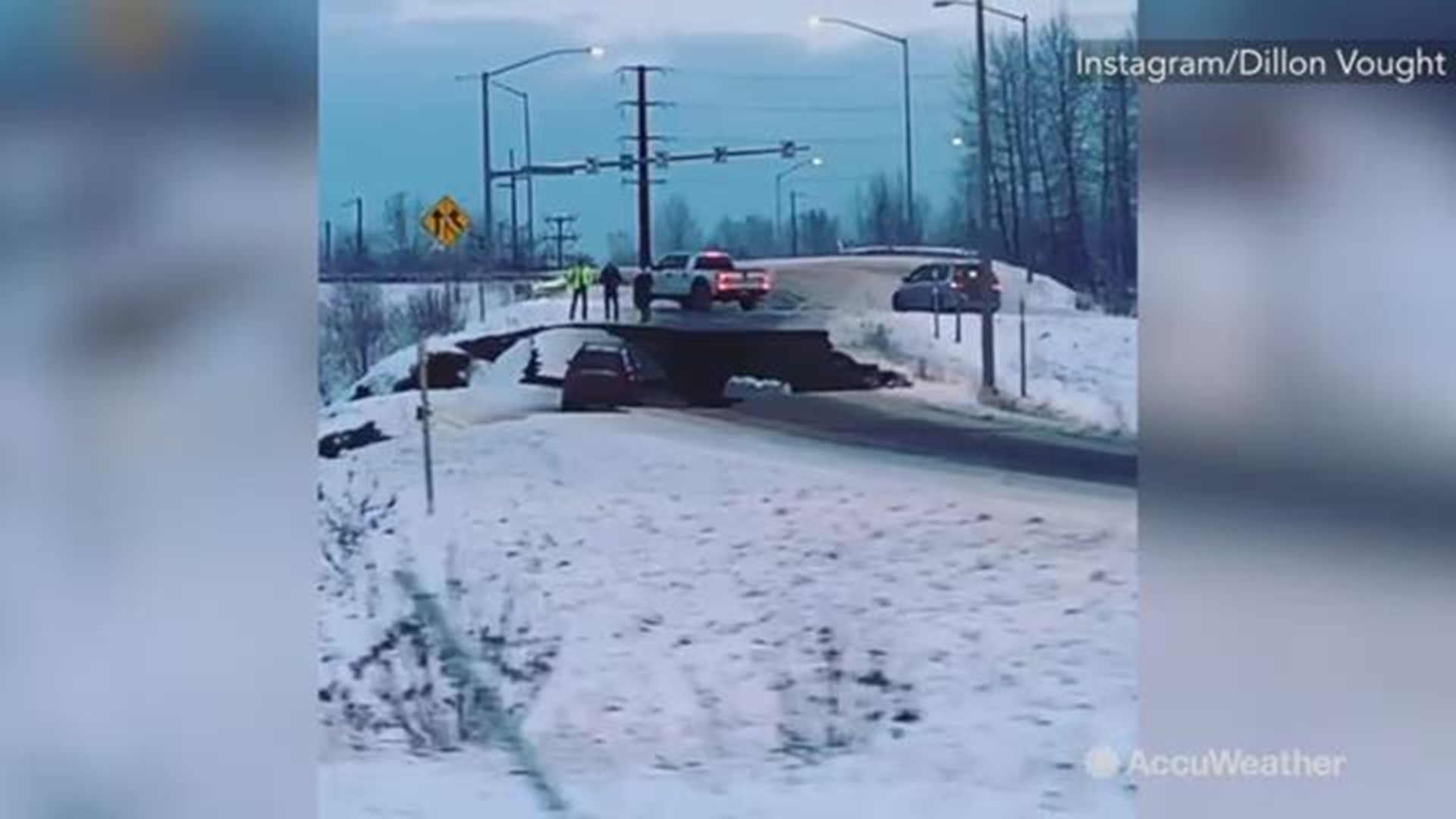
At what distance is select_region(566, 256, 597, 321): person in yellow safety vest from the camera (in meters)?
2.28

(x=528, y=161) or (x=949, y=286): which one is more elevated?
(x=528, y=161)

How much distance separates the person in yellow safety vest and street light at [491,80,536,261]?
5 cm

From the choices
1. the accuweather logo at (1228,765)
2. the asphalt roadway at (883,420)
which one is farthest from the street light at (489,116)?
the accuweather logo at (1228,765)

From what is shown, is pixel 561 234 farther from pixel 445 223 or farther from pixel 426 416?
pixel 426 416

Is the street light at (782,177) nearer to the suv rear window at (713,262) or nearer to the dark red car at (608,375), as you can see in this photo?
the suv rear window at (713,262)

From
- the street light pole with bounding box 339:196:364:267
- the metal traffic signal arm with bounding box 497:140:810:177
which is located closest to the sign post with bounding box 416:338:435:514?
the street light pole with bounding box 339:196:364:267

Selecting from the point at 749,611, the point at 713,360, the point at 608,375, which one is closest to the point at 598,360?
the point at 608,375

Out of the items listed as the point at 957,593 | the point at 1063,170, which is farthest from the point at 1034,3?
the point at 957,593

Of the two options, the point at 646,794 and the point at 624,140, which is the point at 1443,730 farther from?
the point at 624,140

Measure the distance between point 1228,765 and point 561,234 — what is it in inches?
37.4

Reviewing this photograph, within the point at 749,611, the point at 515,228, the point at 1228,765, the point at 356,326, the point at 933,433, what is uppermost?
the point at 515,228

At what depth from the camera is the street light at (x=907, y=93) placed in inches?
89.0

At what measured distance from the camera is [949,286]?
227 centimetres

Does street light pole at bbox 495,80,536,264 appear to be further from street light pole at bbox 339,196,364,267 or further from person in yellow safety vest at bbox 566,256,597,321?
street light pole at bbox 339,196,364,267
